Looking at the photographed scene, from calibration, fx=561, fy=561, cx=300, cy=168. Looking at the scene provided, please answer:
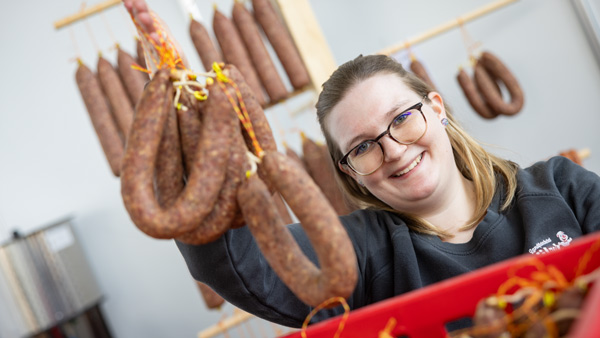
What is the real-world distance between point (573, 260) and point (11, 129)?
355cm

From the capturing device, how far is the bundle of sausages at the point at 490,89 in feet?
8.77

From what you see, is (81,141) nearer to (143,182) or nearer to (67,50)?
(67,50)

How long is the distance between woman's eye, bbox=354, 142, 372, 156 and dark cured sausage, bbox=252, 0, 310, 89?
3.54 feet

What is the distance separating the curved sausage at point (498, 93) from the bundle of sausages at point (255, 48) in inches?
39.7

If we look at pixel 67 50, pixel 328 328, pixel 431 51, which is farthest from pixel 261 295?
pixel 67 50

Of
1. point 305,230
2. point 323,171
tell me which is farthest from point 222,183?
point 323,171

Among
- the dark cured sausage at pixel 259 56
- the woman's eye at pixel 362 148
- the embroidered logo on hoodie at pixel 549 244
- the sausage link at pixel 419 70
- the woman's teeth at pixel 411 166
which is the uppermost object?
the dark cured sausage at pixel 259 56

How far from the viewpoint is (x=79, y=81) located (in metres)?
2.17

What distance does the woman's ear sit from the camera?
1.28 metres

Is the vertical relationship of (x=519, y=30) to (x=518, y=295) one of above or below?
above

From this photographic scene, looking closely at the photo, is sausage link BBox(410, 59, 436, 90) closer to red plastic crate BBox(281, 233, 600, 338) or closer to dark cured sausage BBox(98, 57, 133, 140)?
dark cured sausage BBox(98, 57, 133, 140)

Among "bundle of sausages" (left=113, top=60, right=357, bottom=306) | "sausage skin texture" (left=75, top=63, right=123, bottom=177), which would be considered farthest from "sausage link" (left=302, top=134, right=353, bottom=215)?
"bundle of sausages" (left=113, top=60, right=357, bottom=306)

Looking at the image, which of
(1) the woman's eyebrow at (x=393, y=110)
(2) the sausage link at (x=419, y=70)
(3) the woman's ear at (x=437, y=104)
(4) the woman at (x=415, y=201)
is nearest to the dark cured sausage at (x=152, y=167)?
(4) the woman at (x=415, y=201)

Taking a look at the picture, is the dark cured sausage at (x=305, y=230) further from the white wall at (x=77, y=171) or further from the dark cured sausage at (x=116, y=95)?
the white wall at (x=77, y=171)
